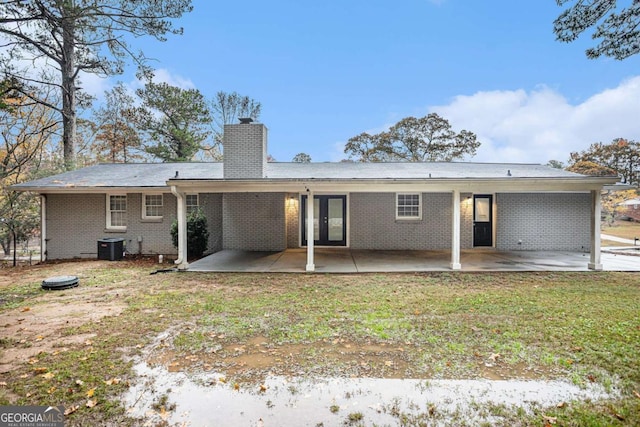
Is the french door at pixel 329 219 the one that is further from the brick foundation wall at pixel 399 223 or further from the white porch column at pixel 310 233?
the white porch column at pixel 310 233

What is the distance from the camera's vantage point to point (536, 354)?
356cm

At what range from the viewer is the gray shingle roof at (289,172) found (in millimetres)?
10266

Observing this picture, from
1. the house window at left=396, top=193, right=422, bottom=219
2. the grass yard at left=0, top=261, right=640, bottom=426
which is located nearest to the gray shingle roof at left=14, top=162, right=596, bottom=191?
the house window at left=396, top=193, right=422, bottom=219

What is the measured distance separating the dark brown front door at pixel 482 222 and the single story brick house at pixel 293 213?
0.04m

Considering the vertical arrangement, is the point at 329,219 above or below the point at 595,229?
above

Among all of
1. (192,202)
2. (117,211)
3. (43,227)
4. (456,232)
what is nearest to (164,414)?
(456,232)

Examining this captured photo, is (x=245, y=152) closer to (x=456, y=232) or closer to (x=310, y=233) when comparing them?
(x=310, y=233)

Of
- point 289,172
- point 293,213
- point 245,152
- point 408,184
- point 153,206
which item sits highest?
point 245,152

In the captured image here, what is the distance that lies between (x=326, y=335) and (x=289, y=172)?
819 centimetres

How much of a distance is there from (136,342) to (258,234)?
741 centimetres

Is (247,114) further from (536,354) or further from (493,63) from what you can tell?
(536,354)

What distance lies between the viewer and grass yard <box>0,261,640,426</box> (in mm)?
2959

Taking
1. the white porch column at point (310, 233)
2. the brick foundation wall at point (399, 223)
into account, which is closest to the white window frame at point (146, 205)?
the white porch column at point (310, 233)

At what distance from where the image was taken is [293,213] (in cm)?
1172
